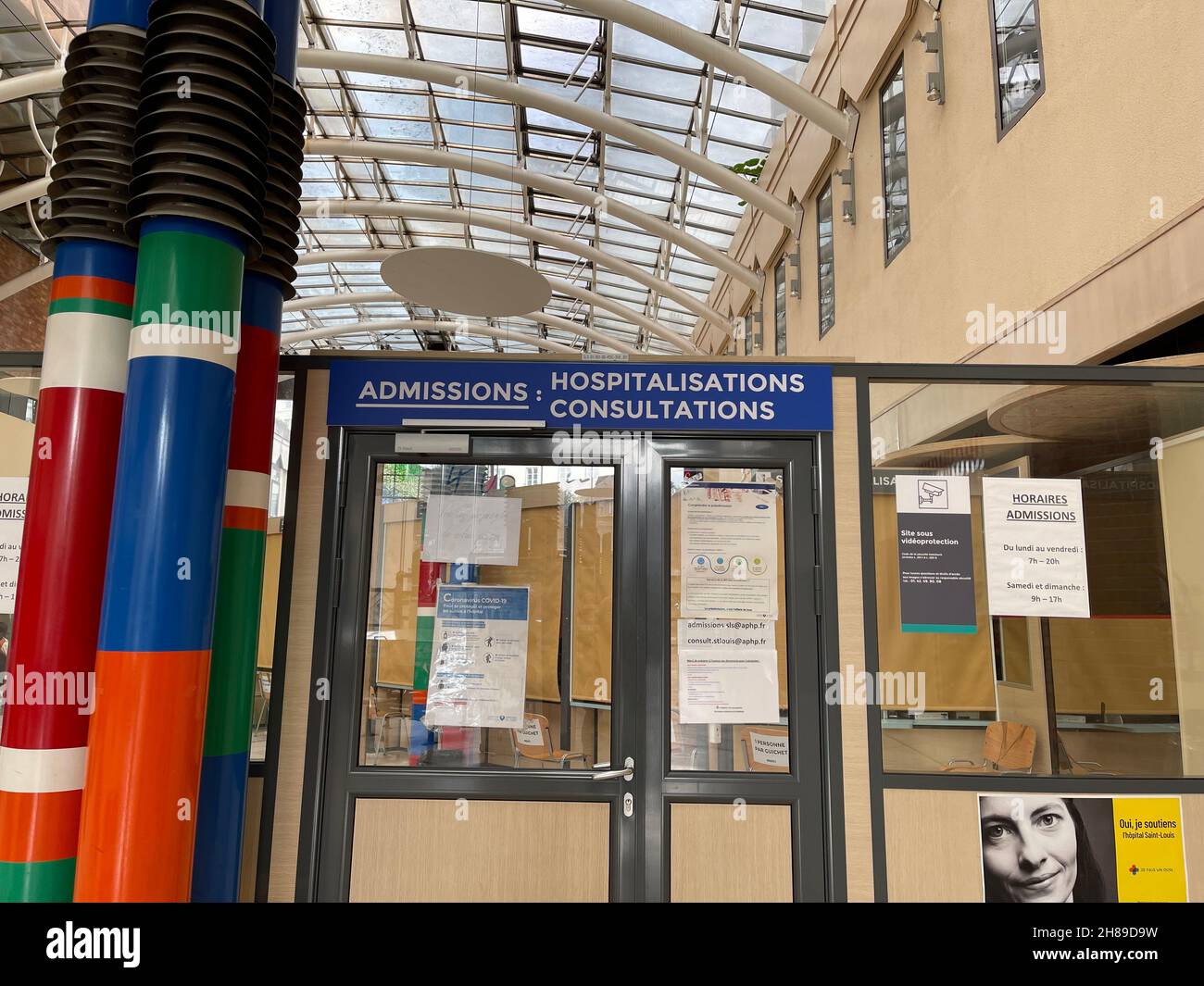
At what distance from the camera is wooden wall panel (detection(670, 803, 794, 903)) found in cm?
302

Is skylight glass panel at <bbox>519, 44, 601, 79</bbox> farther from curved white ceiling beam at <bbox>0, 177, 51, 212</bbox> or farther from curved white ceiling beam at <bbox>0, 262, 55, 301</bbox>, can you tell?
curved white ceiling beam at <bbox>0, 262, 55, 301</bbox>

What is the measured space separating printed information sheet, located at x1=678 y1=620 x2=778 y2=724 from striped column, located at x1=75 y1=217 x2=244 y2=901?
66.2 inches

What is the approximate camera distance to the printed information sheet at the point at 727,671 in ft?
→ 10.2

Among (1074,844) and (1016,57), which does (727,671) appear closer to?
(1074,844)

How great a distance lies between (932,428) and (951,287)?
423 centimetres

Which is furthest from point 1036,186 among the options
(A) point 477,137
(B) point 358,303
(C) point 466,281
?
(B) point 358,303

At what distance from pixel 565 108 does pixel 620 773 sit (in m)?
10.4

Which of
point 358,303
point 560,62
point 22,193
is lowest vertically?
point 22,193

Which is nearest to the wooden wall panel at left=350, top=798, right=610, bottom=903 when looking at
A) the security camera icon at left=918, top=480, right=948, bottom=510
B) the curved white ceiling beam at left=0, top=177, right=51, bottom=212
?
the security camera icon at left=918, top=480, right=948, bottom=510

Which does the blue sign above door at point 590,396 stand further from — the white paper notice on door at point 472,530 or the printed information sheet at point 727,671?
the printed information sheet at point 727,671

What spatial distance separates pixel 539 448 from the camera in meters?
3.25

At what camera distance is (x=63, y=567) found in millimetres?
2186
